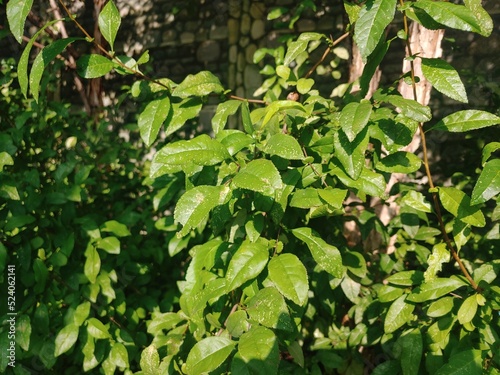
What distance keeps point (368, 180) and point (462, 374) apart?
50 cm

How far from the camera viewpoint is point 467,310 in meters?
1.27

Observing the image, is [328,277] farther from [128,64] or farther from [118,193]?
[118,193]

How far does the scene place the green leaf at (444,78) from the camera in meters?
1.09

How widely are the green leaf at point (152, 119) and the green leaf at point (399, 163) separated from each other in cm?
62

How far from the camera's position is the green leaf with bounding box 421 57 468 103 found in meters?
1.09

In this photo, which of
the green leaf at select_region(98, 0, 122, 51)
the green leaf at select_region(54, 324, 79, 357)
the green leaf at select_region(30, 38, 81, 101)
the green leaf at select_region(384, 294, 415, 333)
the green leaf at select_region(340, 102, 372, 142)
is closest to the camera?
the green leaf at select_region(340, 102, 372, 142)

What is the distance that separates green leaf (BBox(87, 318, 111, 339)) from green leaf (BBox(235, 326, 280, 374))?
989 mm

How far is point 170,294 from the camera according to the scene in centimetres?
227

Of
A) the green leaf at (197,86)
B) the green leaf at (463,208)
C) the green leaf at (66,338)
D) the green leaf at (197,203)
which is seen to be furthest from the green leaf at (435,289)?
the green leaf at (66,338)

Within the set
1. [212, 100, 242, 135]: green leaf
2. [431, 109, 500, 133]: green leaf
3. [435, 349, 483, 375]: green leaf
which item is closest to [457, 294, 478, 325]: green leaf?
[435, 349, 483, 375]: green leaf

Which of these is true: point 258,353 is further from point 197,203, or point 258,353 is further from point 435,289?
point 435,289

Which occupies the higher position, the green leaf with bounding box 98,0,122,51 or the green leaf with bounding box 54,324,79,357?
the green leaf with bounding box 98,0,122,51

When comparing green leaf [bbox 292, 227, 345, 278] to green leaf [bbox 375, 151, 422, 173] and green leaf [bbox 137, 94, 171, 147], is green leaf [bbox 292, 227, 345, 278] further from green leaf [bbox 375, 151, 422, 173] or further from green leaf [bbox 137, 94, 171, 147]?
green leaf [bbox 137, 94, 171, 147]

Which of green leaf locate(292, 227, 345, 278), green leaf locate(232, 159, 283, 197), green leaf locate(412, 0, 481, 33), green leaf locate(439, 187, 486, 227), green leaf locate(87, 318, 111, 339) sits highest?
green leaf locate(412, 0, 481, 33)
